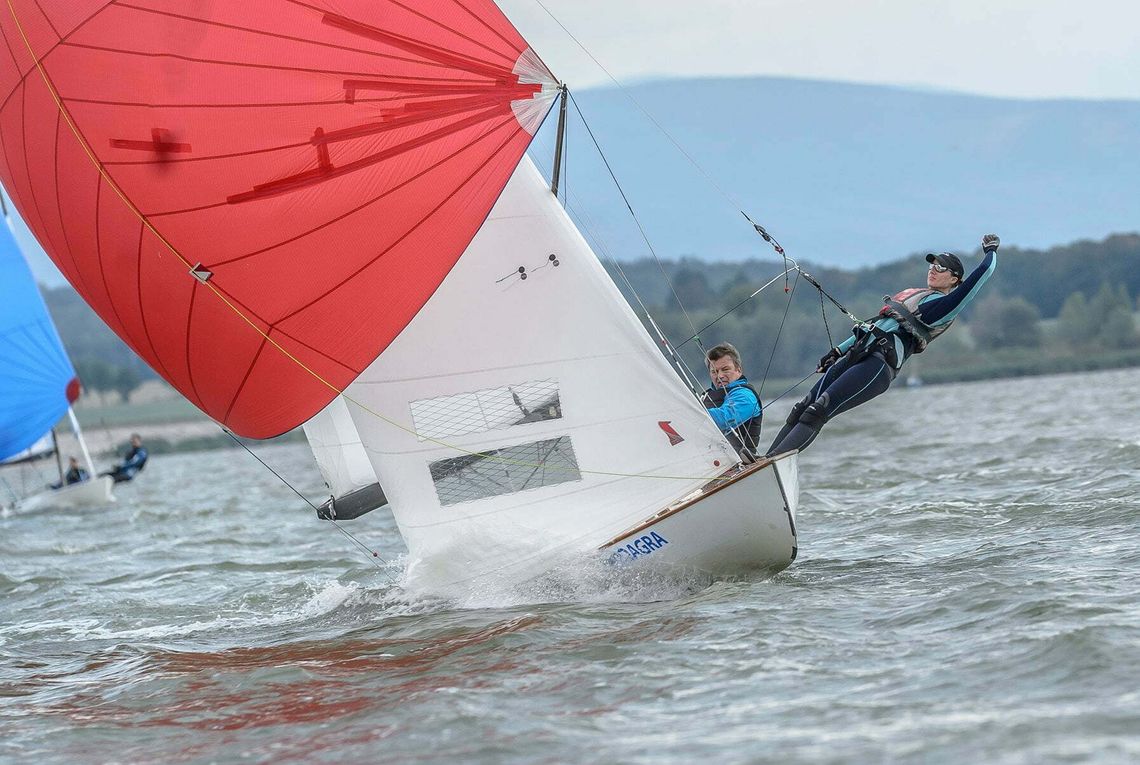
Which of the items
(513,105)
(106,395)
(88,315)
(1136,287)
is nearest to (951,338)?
(1136,287)

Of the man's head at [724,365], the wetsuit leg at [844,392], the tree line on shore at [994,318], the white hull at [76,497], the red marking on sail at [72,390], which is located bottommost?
the tree line on shore at [994,318]

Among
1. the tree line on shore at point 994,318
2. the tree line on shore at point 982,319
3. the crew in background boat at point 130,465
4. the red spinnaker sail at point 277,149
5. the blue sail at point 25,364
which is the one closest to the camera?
the red spinnaker sail at point 277,149

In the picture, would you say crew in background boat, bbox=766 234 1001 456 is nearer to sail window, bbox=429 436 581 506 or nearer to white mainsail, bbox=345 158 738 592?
white mainsail, bbox=345 158 738 592

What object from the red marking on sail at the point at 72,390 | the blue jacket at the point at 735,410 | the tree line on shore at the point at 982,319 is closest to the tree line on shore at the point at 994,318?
the tree line on shore at the point at 982,319

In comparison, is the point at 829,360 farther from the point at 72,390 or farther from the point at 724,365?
the point at 72,390

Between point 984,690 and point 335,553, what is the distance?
23.7ft

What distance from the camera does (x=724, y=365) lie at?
7461 millimetres

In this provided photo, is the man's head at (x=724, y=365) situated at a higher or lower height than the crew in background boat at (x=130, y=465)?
lower

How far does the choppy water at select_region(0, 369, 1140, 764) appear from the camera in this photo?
421cm

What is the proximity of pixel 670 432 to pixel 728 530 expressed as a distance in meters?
0.62

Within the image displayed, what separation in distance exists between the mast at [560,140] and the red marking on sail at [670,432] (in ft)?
4.15

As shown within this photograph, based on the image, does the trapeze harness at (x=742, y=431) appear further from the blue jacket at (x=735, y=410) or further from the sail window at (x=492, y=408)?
the sail window at (x=492, y=408)

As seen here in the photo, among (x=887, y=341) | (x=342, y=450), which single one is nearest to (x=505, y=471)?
(x=342, y=450)

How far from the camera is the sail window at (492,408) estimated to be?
6883 mm
